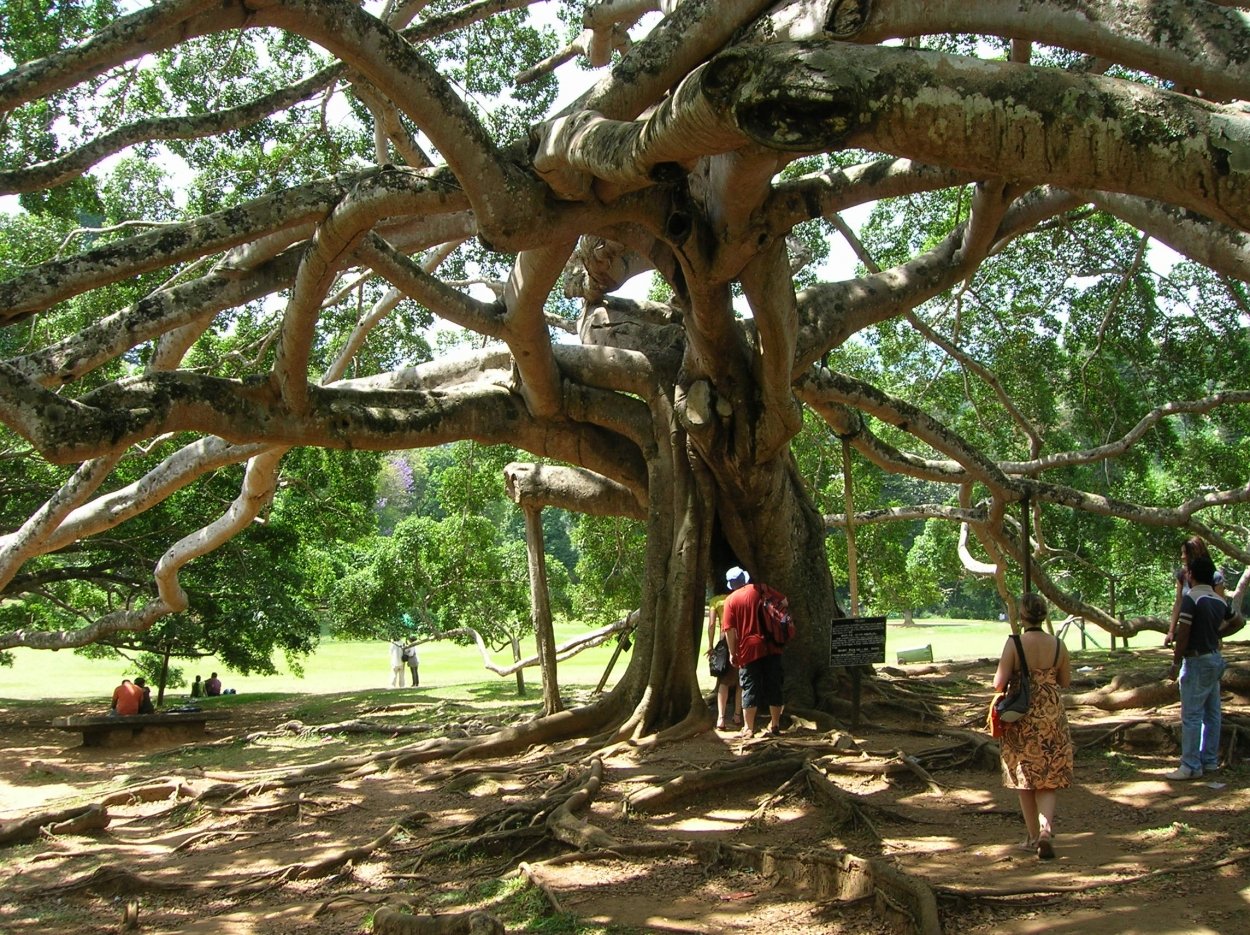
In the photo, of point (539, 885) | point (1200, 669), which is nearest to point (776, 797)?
point (539, 885)

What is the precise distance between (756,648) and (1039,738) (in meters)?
3.37

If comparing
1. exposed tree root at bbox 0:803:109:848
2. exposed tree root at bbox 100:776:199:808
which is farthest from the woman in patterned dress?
exposed tree root at bbox 100:776:199:808

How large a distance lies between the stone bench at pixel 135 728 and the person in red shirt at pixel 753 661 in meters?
8.17

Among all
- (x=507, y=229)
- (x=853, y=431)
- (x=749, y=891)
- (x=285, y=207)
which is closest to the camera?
(x=749, y=891)

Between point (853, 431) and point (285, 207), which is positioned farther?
point (853, 431)

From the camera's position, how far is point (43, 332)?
45.7 ft

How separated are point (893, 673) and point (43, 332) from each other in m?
11.3

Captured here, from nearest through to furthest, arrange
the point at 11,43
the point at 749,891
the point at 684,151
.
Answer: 1. the point at 684,151
2. the point at 749,891
3. the point at 11,43

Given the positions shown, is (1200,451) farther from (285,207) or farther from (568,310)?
(285,207)

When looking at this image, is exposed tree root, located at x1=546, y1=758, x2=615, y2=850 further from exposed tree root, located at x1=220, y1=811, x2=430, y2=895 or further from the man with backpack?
the man with backpack

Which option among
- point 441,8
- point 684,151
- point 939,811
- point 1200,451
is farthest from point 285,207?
point 1200,451

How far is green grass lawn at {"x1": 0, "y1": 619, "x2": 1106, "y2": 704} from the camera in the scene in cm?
2455

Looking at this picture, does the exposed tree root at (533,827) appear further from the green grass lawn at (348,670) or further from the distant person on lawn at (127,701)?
the green grass lawn at (348,670)

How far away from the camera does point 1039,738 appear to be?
213 inches
